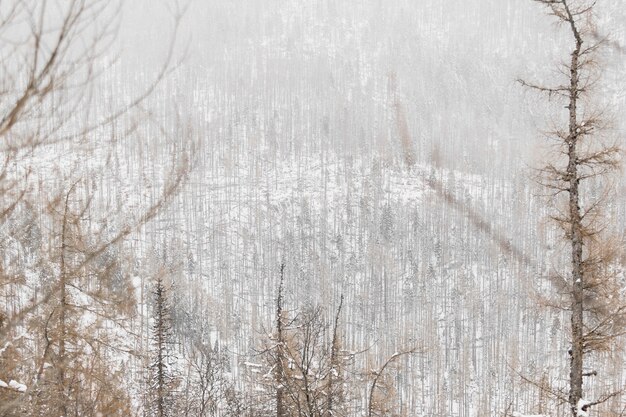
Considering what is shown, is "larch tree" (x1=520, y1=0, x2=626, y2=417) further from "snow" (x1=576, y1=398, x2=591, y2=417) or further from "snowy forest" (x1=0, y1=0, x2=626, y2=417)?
"snow" (x1=576, y1=398, x2=591, y2=417)

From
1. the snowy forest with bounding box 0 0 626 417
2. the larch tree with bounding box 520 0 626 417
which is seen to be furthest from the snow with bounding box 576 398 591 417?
the larch tree with bounding box 520 0 626 417

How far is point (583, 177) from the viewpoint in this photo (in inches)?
242

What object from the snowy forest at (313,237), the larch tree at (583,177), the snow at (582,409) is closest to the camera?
the snowy forest at (313,237)

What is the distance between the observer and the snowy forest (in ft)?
9.51

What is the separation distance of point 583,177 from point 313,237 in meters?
133

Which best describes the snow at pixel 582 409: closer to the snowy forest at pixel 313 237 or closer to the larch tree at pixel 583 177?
the snowy forest at pixel 313 237

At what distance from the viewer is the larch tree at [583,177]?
6.05 metres

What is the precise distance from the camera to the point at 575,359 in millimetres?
Result: 6176

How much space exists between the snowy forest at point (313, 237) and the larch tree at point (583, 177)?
3 centimetres

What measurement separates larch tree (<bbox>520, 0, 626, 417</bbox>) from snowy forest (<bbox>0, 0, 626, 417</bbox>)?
3 cm

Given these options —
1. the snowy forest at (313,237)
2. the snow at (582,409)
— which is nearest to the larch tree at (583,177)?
the snowy forest at (313,237)

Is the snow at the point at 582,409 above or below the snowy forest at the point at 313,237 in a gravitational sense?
below

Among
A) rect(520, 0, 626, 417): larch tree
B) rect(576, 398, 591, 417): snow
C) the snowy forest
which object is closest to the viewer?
the snowy forest

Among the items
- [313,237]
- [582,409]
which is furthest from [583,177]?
[313,237]
